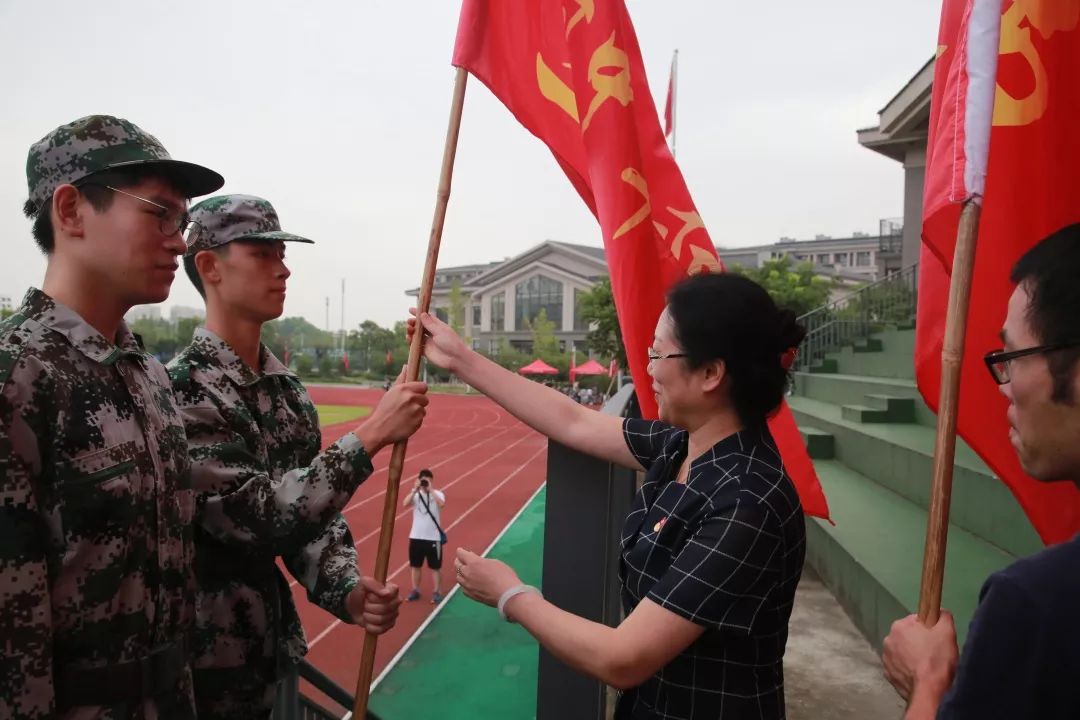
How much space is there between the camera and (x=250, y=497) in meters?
1.68

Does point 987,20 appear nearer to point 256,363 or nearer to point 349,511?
point 256,363

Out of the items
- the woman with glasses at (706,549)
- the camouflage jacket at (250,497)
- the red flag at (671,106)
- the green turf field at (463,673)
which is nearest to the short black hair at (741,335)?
the woman with glasses at (706,549)

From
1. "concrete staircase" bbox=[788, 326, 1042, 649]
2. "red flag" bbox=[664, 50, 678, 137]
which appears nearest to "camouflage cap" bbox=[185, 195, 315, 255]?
"concrete staircase" bbox=[788, 326, 1042, 649]

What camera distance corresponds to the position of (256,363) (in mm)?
2031

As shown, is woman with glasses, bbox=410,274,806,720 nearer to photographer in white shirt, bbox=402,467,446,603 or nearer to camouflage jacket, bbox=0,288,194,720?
camouflage jacket, bbox=0,288,194,720

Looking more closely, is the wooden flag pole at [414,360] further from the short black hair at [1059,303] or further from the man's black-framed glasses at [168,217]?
the short black hair at [1059,303]

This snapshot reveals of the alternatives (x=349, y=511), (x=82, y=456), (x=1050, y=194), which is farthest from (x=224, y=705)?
(x=349, y=511)

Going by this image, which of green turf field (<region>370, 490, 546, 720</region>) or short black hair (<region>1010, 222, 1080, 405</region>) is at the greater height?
short black hair (<region>1010, 222, 1080, 405</region>)

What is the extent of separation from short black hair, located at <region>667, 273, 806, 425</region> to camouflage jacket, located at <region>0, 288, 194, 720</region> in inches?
44.7

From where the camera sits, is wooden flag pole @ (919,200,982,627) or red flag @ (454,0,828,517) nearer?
wooden flag pole @ (919,200,982,627)

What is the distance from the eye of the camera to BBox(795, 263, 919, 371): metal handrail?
13.3 meters

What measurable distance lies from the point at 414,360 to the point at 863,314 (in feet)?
44.7

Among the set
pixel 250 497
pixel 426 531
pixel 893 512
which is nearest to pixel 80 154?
pixel 250 497

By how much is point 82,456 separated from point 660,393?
1169 millimetres
